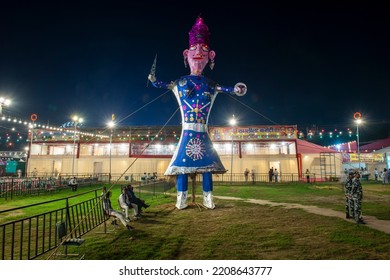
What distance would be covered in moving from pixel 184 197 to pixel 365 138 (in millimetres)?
65057

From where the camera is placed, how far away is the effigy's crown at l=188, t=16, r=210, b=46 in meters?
9.01

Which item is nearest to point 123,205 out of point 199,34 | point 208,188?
point 208,188

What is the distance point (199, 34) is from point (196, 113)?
2.96m

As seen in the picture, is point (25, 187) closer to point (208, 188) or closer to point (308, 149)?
point (208, 188)

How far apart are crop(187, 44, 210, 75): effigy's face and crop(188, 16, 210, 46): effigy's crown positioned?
171mm

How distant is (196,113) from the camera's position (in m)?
8.80

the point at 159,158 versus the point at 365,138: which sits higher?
the point at 365,138

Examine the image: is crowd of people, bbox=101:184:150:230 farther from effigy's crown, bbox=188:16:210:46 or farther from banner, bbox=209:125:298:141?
banner, bbox=209:125:298:141

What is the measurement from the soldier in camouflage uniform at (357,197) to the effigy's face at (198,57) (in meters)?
6.36

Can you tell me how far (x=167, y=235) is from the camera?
19.5ft

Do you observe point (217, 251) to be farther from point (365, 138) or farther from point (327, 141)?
point (365, 138)

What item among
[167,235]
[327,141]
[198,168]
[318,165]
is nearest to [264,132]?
[318,165]

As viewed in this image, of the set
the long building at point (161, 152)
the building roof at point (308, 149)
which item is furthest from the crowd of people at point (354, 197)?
the building roof at point (308, 149)

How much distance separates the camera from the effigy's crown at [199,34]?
Result: 901 cm
